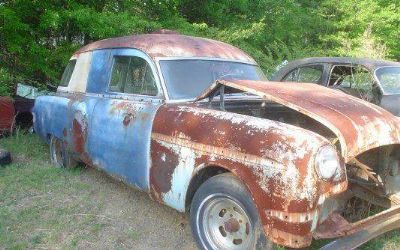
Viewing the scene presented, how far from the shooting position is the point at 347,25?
17.3m

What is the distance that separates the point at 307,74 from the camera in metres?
7.64

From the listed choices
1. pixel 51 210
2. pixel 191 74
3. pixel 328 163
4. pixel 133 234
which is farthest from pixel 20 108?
pixel 328 163

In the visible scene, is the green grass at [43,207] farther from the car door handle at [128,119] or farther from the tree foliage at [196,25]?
the tree foliage at [196,25]

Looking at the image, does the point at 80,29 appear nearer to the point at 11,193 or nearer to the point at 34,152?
the point at 34,152

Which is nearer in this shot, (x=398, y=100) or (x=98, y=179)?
(x=98, y=179)

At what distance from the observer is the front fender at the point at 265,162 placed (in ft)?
9.07

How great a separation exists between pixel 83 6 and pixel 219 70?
5827 mm

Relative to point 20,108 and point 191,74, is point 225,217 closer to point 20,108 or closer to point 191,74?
point 191,74

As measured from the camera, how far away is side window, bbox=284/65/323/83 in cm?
738

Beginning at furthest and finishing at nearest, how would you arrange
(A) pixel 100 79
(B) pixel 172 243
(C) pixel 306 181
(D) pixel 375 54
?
(D) pixel 375 54, (A) pixel 100 79, (B) pixel 172 243, (C) pixel 306 181

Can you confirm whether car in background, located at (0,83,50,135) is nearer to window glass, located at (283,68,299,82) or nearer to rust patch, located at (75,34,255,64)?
rust patch, located at (75,34,255,64)

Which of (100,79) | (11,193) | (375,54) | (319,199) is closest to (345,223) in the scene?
(319,199)

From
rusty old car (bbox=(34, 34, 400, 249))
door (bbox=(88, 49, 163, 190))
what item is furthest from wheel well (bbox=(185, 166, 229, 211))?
door (bbox=(88, 49, 163, 190))

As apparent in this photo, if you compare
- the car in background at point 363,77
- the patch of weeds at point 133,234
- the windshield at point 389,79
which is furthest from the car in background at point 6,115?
the windshield at point 389,79
